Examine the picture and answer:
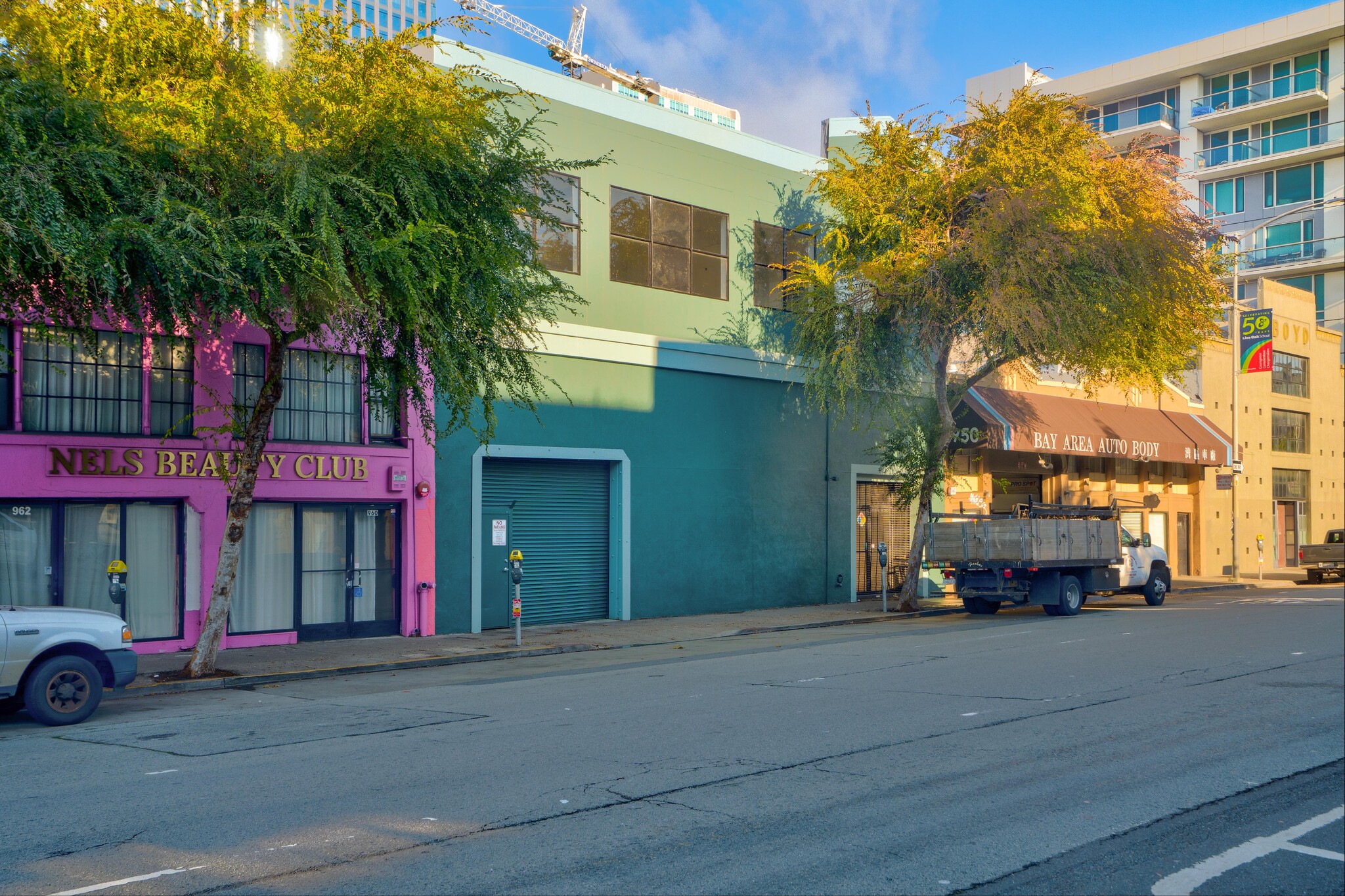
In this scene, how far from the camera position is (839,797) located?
7.35 meters

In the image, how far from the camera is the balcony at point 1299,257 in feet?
173

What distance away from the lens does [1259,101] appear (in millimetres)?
55094

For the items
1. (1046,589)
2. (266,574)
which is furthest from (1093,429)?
(266,574)

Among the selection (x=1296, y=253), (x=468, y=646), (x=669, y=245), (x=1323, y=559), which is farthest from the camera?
(x=1296, y=253)

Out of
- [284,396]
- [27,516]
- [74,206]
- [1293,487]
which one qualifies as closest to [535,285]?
[284,396]

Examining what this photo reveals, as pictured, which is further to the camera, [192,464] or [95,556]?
[192,464]

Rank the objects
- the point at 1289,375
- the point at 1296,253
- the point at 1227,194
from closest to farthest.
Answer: the point at 1289,375 → the point at 1296,253 → the point at 1227,194

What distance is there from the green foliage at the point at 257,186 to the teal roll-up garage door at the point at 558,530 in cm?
608

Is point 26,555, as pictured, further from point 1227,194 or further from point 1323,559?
point 1227,194

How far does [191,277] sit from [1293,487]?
42791mm

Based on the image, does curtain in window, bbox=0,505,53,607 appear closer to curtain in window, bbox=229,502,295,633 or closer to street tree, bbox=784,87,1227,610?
curtain in window, bbox=229,502,295,633

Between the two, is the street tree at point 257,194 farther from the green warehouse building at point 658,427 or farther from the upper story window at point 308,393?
the green warehouse building at point 658,427

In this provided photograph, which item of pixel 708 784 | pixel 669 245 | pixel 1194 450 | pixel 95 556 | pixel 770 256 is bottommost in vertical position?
pixel 708 784

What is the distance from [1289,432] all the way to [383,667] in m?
39.1
